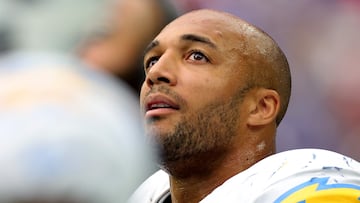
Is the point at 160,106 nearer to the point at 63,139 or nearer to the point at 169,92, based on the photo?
the point at 169,92

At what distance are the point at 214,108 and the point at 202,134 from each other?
6 centimetres

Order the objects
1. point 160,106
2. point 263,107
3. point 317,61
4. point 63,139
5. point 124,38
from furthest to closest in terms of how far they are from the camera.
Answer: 1. point 317,61
2. point 263,107
3. point 160,106
4. point 124,38
5. point 63,139

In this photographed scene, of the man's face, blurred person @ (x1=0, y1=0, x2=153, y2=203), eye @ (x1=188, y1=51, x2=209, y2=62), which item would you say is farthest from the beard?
blurred person @ (x1=0, y1=0, x2=153, y2=203)

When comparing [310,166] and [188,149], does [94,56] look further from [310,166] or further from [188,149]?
[188,149]

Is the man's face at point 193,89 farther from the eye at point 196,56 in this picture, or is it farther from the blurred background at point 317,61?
the blurred background at point 317,61

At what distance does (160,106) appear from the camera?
1.68 meters

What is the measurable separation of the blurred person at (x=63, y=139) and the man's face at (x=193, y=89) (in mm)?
1175

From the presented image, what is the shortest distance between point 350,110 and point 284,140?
8.3 inches

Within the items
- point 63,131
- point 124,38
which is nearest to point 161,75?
point 124,38

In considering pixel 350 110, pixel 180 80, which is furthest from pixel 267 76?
pixel 350 110

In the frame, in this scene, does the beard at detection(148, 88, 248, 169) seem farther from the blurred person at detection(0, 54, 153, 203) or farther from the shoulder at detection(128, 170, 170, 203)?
the blurred person at detection(0, 54, 153, 203)

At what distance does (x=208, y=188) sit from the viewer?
5.70 ft

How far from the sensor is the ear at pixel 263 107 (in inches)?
70.4

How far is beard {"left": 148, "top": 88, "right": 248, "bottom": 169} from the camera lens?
1.67 m
